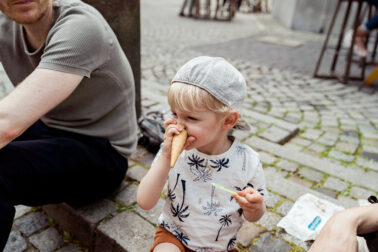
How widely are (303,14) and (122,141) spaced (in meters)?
10.2

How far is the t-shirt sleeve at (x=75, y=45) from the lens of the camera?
5.32 ft

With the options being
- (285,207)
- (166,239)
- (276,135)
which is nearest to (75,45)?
(166,239)

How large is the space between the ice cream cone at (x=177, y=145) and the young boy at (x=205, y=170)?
24mm

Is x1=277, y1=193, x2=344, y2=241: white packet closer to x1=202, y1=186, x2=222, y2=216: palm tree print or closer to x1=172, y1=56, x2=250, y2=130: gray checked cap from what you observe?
x1=202, y1=186, x2=222, y2=216: palm tree print

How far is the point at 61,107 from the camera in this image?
203cm

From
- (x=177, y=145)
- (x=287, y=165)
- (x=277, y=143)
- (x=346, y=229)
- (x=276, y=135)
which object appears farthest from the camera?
(x=276, y=135)

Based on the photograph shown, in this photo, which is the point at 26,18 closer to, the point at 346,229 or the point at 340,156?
the point at 346,229

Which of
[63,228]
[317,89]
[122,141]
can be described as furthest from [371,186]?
[317,89]

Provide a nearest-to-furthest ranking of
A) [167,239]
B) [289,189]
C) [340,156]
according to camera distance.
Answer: [167,239], [289,189], [340,156]

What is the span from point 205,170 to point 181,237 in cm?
40

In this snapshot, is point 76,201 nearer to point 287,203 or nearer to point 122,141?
point 122,141

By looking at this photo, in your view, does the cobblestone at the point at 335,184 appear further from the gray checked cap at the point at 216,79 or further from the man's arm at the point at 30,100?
the man's arm at the point at 30,100

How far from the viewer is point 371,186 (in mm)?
2732

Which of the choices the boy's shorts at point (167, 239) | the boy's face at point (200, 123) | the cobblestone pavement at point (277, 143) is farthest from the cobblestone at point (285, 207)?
the boy's face at point (200, 123)
